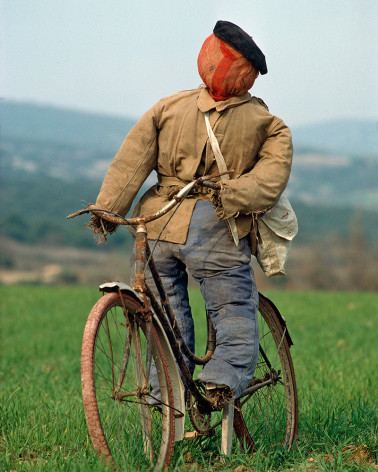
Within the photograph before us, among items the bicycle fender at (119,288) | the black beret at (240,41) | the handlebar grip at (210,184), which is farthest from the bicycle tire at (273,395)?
the black beret at (240,41)

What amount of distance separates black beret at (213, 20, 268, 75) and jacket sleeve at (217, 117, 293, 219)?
1.14ft

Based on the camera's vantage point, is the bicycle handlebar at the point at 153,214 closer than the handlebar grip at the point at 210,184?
Yes

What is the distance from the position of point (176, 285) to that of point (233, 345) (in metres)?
0.46

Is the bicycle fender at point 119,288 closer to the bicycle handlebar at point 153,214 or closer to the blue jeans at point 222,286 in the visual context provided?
the bicycle handlebar at point 153,214

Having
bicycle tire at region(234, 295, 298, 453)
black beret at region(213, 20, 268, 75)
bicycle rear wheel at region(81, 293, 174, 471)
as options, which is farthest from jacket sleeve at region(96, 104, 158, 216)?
bicycle tire at region(234, 295, 298, 453)

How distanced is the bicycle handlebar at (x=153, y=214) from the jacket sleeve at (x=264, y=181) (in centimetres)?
10

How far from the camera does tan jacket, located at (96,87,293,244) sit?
3.86m

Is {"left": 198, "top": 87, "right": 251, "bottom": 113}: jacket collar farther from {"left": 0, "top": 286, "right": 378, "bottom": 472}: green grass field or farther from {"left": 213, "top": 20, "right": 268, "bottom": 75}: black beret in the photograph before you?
{"left": 0, "top": 286, "right": 378, "bottom": 472}: green grass field

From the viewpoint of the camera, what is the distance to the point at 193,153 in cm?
390

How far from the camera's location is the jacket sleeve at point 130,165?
3857 millimetres

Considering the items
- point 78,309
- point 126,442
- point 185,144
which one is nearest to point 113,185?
point 185,144

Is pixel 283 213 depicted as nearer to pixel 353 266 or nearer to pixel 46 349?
pixel 46 349

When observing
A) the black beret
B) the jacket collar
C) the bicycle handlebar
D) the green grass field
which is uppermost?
the black beret

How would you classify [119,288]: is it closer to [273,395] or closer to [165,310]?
[165,310]
